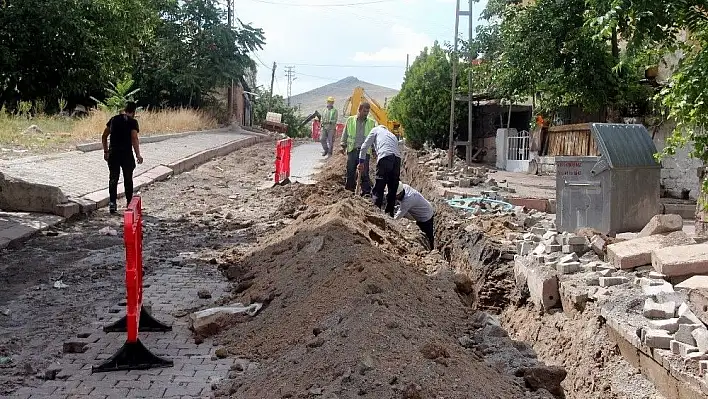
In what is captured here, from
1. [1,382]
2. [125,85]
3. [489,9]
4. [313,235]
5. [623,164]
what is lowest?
[1,382]

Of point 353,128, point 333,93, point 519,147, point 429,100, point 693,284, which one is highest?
point 333,93

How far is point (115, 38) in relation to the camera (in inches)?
736

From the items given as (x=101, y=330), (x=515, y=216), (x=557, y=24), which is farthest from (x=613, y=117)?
(x=101, y=330)

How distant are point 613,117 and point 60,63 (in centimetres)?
1374

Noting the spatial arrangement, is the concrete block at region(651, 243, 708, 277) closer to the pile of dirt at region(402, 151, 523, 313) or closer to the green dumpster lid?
the pile of dirt at region(402, 151, 523, 313)

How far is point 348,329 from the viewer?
4.53 metres

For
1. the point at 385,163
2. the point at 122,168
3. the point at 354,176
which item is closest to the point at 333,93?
the point at 354,176

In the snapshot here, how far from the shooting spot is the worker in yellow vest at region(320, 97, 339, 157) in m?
21.6

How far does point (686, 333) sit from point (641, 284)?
1.45 meters

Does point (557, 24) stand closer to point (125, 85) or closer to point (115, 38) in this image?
point (115, 38)

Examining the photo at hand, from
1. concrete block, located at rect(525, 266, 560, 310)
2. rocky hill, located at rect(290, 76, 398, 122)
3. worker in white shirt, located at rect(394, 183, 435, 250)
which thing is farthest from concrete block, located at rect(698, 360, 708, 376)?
rocky hill, located at rect(290, 76, 398, 122)

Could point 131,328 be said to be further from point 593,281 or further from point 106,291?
point 593,281

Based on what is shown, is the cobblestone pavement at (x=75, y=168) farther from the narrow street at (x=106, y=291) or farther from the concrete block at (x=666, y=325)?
the concrete block at (x=666, y=325)

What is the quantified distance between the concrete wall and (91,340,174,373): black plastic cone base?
447 inches
